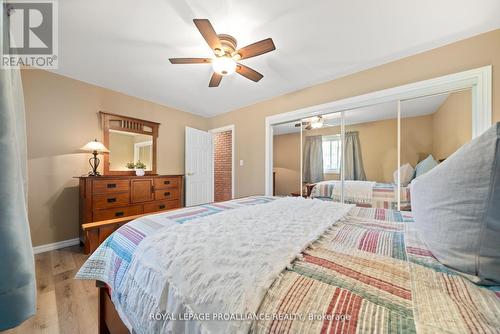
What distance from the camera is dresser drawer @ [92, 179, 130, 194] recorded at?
2.53 metres

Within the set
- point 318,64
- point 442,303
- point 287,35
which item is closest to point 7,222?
point 442,303

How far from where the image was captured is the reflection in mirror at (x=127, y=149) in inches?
122

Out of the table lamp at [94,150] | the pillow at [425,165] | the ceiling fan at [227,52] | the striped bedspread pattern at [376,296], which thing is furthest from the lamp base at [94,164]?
the pillow at [425,165]

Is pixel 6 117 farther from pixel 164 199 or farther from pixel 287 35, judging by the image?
pixel 164 199

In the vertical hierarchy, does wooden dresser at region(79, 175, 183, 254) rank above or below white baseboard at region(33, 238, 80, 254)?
above

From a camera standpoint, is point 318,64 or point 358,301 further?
point 318,64

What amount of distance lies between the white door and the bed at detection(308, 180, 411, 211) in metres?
2.53

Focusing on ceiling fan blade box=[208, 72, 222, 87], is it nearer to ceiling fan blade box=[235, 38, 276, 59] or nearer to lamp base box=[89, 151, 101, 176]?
ceiling fan blade box=[235, 38, 276, 59]

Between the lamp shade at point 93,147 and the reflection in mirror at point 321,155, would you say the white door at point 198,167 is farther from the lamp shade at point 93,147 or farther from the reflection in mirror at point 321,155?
the reflection in mirror at point 321,155

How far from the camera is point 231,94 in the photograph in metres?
3.28

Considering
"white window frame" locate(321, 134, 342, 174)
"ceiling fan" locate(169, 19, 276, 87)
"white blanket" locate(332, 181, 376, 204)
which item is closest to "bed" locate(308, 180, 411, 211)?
"white blanket" locate(332, 181, 376, 204)

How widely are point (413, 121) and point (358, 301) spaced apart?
8.71ft

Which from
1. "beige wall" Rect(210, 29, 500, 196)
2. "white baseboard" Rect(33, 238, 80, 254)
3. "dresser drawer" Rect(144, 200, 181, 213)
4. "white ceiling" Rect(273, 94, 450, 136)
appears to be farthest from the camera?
"dresser drawer" Rect(144, 200, 181, 213)

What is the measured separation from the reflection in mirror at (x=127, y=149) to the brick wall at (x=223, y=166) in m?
2.20
